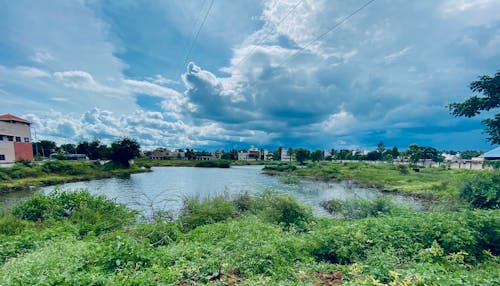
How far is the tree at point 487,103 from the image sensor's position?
7262 millimetres

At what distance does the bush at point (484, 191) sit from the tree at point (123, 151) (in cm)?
4357

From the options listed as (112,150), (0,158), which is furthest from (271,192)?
(112,150)

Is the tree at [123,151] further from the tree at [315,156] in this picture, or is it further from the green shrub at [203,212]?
the tree at [315,156]

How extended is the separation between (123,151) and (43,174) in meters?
14.8

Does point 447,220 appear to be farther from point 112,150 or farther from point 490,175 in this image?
point 112,150

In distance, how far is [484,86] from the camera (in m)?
7.45

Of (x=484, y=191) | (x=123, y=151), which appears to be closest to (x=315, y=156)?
(x=123, y=151)

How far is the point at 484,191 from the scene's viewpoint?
24.6ft

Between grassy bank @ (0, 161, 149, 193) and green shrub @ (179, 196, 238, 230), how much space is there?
2090 cm

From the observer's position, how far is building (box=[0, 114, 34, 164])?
25581 millimetres

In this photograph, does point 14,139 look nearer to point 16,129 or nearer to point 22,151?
point 16,129

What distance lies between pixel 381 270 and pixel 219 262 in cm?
212

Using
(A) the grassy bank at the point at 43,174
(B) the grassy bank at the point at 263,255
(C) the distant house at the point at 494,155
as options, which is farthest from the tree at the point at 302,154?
(B) the grassy bank at the point at 263,255

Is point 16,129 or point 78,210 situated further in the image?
point 16,129
